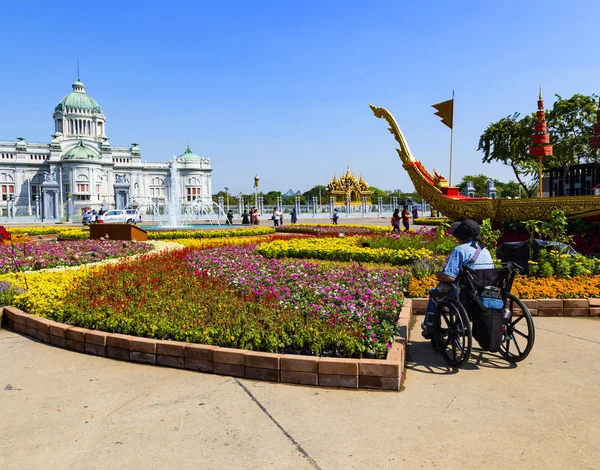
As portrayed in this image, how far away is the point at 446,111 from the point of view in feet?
46.8

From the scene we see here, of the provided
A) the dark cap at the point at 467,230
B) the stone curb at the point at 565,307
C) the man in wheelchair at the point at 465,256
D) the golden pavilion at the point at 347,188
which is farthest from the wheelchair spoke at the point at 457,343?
the golden pavilion at the point at 347,188

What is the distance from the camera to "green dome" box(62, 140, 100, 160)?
285ft

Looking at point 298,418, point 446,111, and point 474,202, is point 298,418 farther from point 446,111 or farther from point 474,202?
point 446,111

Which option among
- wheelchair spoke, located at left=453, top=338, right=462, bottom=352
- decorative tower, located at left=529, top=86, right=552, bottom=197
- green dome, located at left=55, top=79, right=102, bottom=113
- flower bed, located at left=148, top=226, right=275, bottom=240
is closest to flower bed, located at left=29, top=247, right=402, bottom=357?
wheelchair spoke, located at left=453, top=338, right=462, bottom=352

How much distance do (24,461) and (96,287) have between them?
12.3 ft

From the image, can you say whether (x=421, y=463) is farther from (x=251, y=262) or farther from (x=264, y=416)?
(x=251, y=262)

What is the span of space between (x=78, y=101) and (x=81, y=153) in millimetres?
18258

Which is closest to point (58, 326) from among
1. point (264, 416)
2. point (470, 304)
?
point (264, 416)

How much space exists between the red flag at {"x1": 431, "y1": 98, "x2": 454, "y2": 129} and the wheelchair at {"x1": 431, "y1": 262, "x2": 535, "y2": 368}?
33.6 feet

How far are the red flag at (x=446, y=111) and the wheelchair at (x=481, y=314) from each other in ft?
33.6

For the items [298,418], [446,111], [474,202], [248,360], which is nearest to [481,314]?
[298,418]

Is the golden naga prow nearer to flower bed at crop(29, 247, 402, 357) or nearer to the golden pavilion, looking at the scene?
flower bed at crop(29, 247, 402, 357)

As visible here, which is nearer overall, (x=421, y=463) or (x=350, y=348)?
(x=421, y=463)

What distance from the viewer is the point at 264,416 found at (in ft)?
12.1
